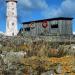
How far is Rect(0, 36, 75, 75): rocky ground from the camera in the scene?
85.3 ft

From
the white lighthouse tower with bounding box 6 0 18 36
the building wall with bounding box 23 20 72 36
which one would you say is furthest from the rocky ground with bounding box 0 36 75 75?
→ the white lighthouse tower with bounding box 6 0 18 36

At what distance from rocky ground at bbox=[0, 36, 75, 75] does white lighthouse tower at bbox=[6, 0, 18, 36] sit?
194 feet

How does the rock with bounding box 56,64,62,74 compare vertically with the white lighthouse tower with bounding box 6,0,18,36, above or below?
below

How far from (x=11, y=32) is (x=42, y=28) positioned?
32470 mm

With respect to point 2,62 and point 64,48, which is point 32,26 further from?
point 2,62

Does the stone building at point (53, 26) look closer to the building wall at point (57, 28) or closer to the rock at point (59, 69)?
the building wall at point (57, 28)

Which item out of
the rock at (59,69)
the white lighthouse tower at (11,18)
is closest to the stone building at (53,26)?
the white lighthouse tower at (11,18)

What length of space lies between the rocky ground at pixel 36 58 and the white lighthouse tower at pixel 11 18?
5915 cm

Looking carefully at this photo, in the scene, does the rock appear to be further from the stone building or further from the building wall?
the building wall

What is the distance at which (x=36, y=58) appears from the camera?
2827cm

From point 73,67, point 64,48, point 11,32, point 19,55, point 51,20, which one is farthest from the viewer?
point 11,32

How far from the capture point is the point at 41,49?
30.8 metres

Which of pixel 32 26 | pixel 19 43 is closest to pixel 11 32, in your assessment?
pixel 32 26

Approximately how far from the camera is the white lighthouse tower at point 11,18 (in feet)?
309
